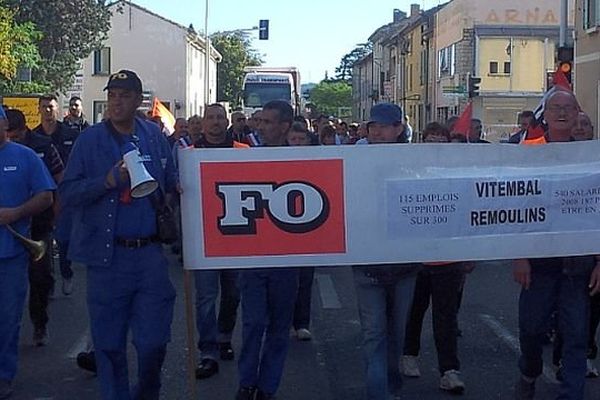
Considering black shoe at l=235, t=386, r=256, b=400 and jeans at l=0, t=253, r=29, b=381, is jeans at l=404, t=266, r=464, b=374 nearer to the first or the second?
black shoe at l=235, t=386, r=256, b=400

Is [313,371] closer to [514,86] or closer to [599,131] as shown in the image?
[599,131]

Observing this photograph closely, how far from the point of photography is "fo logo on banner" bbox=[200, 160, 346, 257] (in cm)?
655

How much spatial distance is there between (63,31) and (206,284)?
40259 millimetres

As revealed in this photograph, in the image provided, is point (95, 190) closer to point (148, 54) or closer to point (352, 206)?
point (352, 206)

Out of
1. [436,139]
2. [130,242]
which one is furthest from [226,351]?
[130,242]

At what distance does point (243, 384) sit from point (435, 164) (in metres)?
1.80

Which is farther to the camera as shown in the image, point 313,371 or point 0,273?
point 313,371

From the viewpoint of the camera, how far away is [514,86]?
5362 cm

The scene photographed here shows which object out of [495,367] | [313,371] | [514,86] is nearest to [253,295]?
[313,371]

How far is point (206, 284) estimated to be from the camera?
8109 millimetres

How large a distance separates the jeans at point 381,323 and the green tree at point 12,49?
24.6 m

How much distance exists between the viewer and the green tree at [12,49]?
3008 cm

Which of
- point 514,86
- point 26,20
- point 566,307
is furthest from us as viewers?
point 514,86

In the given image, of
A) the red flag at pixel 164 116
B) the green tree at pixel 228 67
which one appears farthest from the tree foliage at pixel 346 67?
the red flag at pixel 164 116
